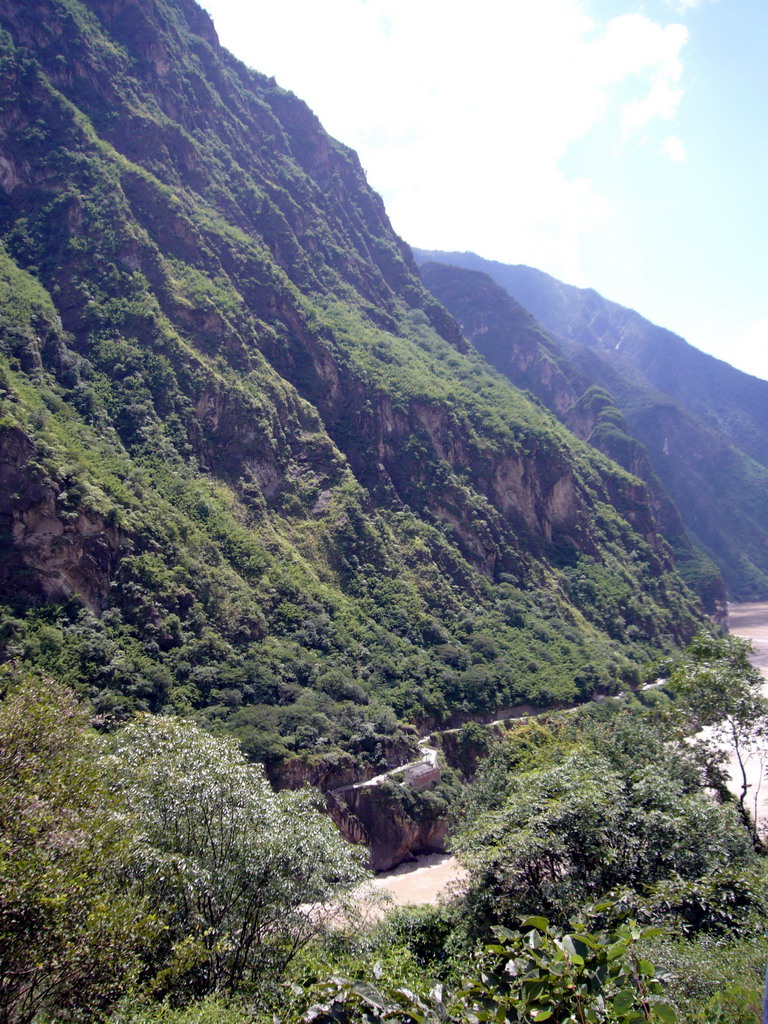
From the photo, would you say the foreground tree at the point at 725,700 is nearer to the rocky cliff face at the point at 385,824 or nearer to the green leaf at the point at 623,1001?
the rocky cliff face at the point at 385,824

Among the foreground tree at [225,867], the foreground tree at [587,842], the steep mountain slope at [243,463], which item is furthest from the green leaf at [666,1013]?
the steep mountain slope at [243,463]

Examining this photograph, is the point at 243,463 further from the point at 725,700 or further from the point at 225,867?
the point at 225,867

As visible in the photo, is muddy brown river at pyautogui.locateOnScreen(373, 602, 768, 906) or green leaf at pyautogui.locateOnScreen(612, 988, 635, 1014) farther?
muddy brown river at pyautogui.locateOnScreen(373, 602, 768, 906)

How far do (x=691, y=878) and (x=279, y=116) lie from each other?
14308 cm

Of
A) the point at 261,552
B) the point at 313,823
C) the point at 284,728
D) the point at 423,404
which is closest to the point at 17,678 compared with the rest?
the point at 313,823

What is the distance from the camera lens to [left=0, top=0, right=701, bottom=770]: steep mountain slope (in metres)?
43.3

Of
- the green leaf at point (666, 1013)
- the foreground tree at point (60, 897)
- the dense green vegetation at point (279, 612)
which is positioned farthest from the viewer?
the dense green vegetation at point (279, 612)

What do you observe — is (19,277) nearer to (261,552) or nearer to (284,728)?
(261,552)

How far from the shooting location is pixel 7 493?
40.8 m

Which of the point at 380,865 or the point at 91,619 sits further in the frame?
the point at 91,619

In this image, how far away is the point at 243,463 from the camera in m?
65.8

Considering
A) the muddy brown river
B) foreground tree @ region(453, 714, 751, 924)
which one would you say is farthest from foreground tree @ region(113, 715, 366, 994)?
the muddy brown river

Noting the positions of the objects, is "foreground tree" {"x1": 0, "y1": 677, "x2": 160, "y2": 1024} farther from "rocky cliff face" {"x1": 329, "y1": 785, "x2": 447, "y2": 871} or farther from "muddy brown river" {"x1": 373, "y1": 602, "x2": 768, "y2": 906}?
"rocky cliff face" {"x1": 329, "y1": 785, "x2": 447, "y2": 871}

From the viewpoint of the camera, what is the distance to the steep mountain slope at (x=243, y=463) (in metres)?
43.3
